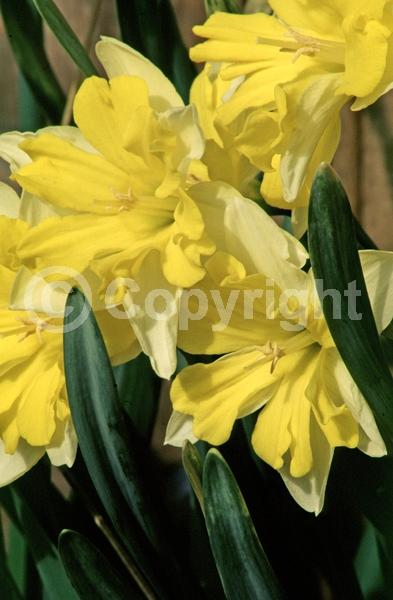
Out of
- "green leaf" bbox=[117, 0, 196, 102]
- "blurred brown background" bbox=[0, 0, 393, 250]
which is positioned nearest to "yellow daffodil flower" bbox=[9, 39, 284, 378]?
"green leaf" bbox=[117, 0, 196, 102]

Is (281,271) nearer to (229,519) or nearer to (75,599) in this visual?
(229,519)

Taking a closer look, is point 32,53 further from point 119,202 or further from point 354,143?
point 354,143

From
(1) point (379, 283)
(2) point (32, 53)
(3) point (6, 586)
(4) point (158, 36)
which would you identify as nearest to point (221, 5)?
(4) point (158, 36)

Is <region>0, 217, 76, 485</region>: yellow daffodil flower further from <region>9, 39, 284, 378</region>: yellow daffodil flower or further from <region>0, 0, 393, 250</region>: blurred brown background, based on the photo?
<region>0, 0, 393, 250</region>: blurred brown background

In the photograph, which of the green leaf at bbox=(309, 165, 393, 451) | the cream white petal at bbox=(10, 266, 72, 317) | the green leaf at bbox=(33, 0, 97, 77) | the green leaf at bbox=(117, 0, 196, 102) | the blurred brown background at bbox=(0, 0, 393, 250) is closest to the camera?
the green leaf at bbox=(309, 165, 393, 451)

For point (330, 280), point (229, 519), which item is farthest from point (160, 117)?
point (229, 519)

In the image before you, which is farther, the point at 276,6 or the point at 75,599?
the point at 75,599

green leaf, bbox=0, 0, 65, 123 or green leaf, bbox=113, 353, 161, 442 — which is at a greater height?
green leaf, bbox=0, 0, 65, 123
